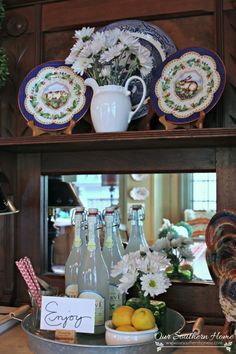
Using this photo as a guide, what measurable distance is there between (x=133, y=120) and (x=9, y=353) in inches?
30.6

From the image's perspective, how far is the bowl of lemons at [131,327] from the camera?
3.32ft

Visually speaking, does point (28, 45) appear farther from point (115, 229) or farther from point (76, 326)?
point (76, 326)

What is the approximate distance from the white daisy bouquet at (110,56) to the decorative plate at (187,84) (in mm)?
68

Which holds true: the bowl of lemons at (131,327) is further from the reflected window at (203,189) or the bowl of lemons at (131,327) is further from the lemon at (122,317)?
the reflected window at (203,189)

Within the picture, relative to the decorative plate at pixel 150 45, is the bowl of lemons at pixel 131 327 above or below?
below

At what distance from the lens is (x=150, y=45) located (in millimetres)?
1343

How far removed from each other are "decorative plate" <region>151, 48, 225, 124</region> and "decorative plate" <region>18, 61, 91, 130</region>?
0.24m

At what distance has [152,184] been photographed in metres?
1.43

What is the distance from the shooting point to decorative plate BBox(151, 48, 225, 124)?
1.22 meters

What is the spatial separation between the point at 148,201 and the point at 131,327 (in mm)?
499

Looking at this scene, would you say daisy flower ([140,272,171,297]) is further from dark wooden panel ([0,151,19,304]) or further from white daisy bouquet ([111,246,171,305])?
dark wooden panel ([0,151,19,304])

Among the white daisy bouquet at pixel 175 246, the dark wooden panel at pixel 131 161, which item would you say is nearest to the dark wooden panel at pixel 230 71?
the dark wooden panel at pixel 131 161

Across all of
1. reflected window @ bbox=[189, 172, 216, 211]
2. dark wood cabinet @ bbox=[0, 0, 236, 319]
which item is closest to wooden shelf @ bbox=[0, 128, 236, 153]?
dark wood cabinet @ bbox=[0, 0, 236, 319]

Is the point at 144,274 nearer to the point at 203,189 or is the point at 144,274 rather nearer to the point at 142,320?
the point at 142,320
